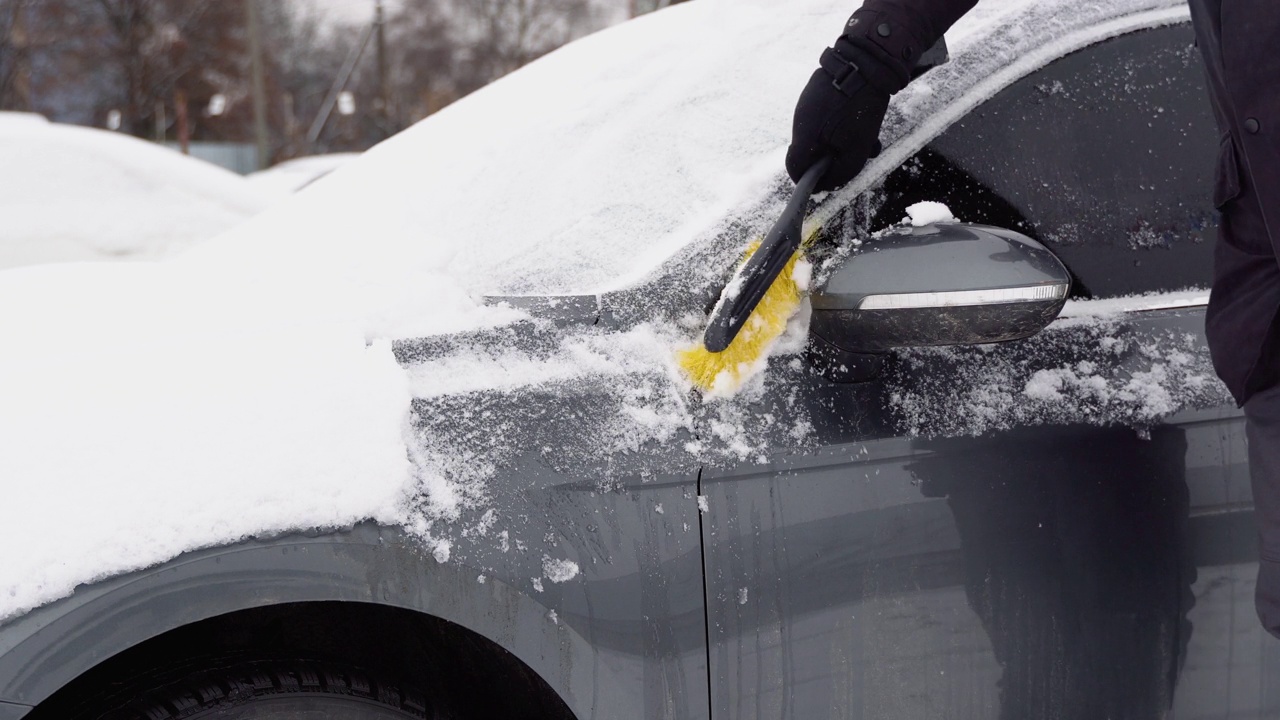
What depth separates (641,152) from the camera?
1610mm

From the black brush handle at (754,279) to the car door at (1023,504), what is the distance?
0.37ft

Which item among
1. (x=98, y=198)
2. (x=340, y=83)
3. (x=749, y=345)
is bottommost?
(x=340, y=83)

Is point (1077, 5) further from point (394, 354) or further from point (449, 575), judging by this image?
point (449, 575)

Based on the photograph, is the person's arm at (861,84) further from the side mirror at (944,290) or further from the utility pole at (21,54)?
the utility pole at (21,54)

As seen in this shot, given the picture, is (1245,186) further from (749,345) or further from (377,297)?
(377,297)

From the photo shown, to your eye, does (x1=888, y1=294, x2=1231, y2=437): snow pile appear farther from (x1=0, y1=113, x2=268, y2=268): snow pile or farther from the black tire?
(x1=0, y1=113, x2=268, y2=268): snow pile

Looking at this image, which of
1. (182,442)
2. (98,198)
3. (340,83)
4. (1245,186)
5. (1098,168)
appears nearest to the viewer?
(182,442)

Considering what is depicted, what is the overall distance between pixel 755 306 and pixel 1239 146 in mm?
660

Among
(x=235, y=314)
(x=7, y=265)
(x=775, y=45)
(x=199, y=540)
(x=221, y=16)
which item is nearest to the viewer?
(x=199, y=540)

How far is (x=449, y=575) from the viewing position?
4.11 ft

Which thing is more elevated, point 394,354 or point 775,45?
point 775,45

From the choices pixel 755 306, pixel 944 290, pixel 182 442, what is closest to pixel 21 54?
pixel 182 442

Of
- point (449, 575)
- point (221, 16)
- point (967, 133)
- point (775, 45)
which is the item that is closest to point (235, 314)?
point (449, 575)

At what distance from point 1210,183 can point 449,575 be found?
4.42 feet
